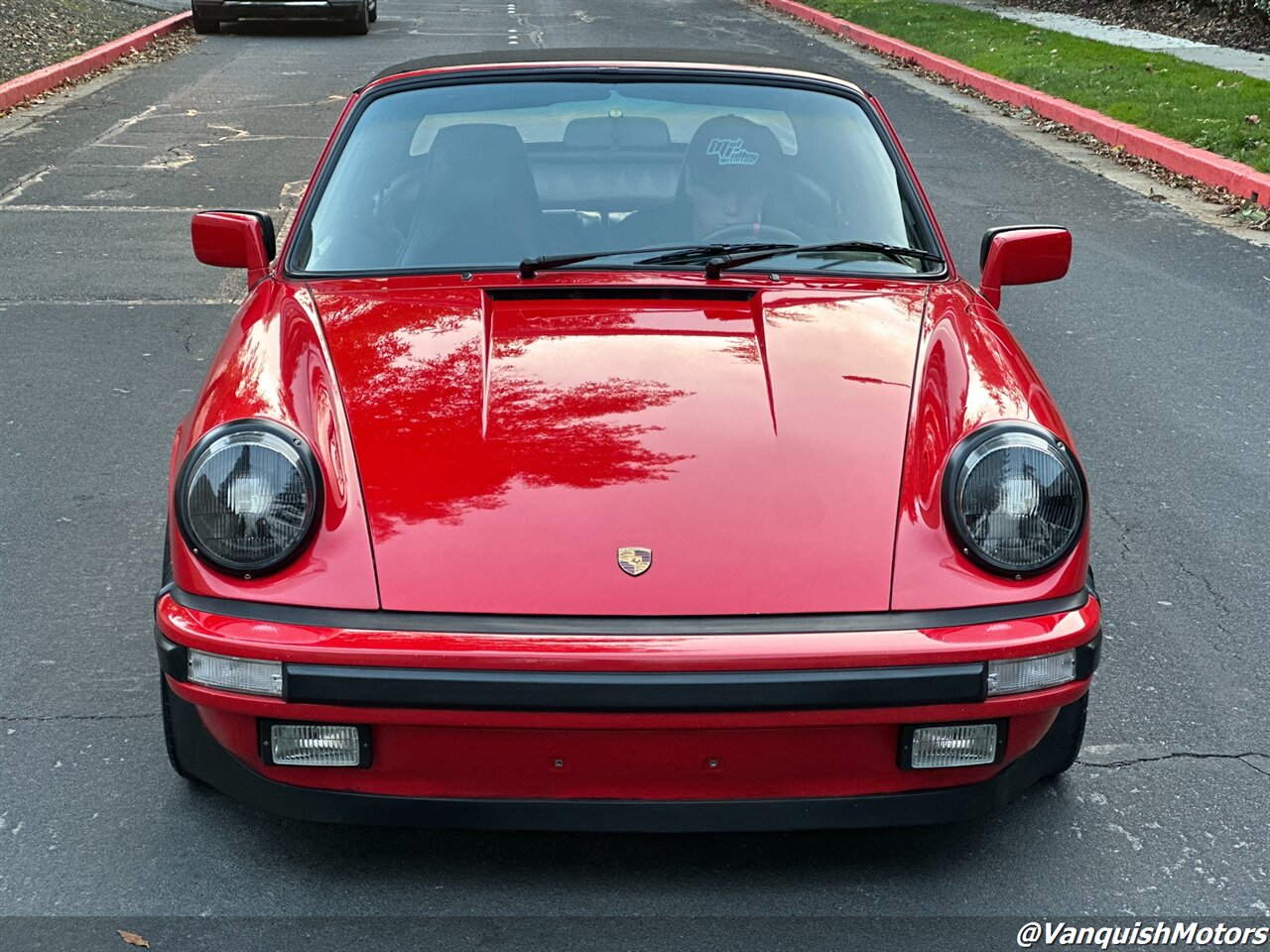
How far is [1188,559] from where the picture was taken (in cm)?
440

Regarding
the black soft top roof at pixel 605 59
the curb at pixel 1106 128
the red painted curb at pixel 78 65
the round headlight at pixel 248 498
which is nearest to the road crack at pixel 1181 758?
the round headlight at pixel 248 498

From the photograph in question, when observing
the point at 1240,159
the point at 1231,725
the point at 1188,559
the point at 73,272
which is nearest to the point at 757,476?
the point at 1231,725

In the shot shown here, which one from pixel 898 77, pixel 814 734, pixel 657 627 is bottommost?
pixel 898 77

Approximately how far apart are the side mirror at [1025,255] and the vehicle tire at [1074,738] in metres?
1.30

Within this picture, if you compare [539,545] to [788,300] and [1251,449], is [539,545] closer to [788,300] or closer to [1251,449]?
[788,300]

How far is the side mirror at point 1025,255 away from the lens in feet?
12.7

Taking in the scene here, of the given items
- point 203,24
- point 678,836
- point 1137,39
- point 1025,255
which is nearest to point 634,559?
point 678,836

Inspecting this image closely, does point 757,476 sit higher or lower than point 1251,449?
higher

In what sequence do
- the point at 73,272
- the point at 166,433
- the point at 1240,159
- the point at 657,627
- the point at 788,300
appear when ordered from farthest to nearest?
1. the point at 1240,159
2. the point at 73,272
3. the point at 166,433
4. the point at 788,300
5. the point at 657,627

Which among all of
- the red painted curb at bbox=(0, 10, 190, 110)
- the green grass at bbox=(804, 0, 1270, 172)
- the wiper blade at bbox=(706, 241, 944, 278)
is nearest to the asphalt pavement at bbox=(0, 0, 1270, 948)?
the wiper blade at bbox=(706, 241, 944, 278)

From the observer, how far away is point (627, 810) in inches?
103

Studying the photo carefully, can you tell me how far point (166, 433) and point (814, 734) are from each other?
11.4 feet

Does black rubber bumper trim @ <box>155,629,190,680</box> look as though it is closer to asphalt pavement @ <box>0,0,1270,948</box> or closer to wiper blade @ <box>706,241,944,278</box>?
asphalt pavement @ <box>0,0,1270,948</box>

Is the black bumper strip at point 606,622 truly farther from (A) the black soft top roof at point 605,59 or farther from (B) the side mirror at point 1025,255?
(A) the black soft top roof at point 605,59
